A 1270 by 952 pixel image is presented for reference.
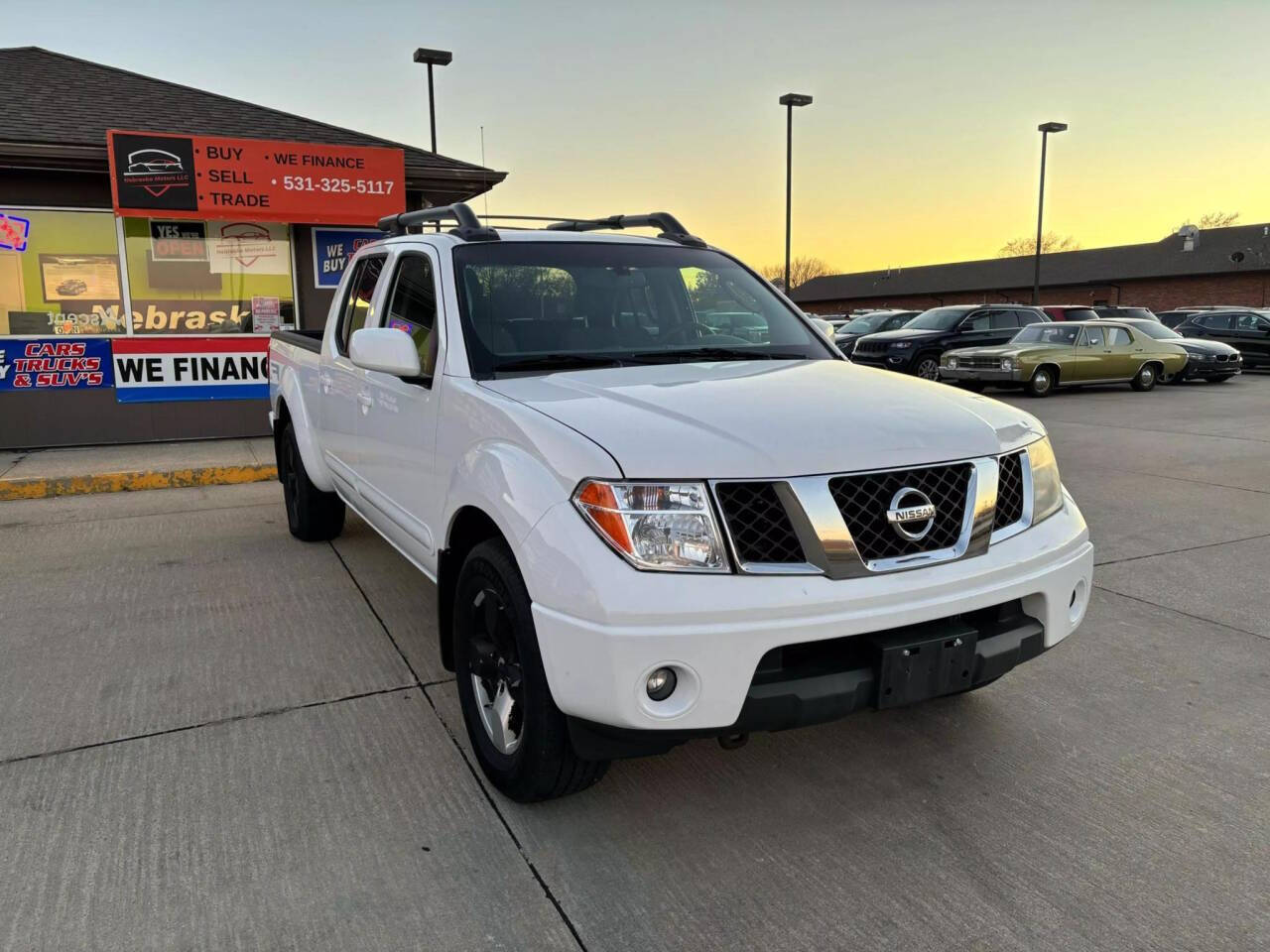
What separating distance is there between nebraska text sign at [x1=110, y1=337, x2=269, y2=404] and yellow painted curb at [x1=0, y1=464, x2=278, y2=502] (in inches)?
66.5

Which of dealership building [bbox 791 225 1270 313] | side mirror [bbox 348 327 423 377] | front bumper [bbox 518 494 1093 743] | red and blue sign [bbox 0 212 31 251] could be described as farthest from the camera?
dealership building [bbox 791 225 1270 313]

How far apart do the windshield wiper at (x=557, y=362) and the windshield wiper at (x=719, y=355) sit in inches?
6.8

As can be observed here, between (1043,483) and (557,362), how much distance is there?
1739mm

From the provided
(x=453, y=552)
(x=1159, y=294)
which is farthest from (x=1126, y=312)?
(x=1159, y=294)

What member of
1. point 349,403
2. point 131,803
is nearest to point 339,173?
point 349,403

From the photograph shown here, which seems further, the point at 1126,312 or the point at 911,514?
the point at 1126,312

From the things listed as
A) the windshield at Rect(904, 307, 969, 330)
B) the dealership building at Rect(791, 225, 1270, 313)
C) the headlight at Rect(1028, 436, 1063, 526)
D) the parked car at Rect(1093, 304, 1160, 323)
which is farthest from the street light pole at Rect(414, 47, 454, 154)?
the dealership building at Rect(791, 225, 1270, 313)

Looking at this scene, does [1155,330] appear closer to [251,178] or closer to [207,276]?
[251,178]

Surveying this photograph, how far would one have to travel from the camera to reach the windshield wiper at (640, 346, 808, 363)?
3527mm

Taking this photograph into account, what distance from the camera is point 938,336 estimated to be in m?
18.5

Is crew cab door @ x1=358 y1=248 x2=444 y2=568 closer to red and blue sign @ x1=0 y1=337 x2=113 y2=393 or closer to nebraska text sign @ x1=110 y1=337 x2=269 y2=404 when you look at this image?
nebraska text sign @ x1=110 y1=337 x2=269 y2=404

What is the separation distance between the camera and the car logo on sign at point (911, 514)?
96.7 inches

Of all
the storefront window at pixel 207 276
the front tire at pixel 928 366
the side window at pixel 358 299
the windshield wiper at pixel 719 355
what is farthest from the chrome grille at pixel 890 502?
the front tire at pixel 928 366

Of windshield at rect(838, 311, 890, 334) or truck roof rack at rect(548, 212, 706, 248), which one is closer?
truck roof rack at rect(548, 212, 706, 248)
